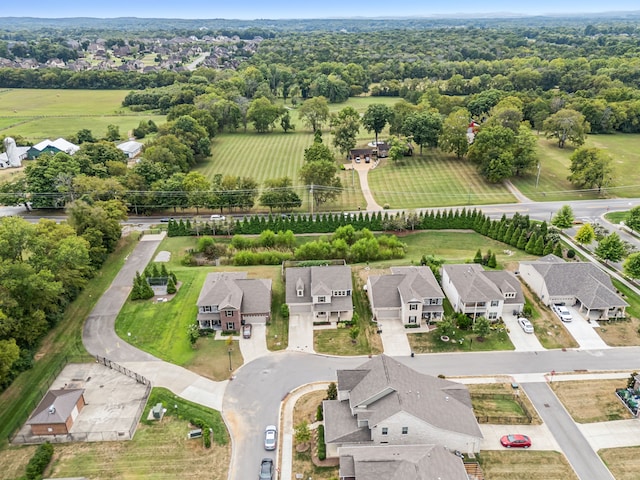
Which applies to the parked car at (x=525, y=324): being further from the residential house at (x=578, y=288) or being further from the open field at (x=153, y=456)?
the open field at (x=153, y=456)

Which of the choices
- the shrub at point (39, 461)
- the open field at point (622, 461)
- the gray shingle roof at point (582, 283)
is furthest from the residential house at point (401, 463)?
the gray shingle roof at point (582, 283)

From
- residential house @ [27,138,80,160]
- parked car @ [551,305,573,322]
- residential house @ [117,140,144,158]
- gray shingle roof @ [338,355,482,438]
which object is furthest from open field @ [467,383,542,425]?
residential house @ [27,138,80,160]

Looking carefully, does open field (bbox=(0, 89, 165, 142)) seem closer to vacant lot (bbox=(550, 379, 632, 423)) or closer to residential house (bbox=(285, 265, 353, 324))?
residential house (bbox=(285, 265, 353, 324))

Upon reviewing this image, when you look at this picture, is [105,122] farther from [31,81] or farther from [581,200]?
[581,200]

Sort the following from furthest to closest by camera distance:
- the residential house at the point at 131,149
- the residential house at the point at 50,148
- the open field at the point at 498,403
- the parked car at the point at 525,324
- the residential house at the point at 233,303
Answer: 1. the residential house at the point at 131,149
2. the residential house at the point at 50,148
3. the residential house at the point at 233,303
4. the parked car at the point at 525,324
5. the open field at the point at 498,403

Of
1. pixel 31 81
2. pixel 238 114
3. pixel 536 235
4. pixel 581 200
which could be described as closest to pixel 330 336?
pixel 536 235

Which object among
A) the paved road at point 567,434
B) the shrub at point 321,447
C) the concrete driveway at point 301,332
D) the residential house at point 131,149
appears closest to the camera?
the paved road at point 567,434

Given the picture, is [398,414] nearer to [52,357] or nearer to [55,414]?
[55,414]
